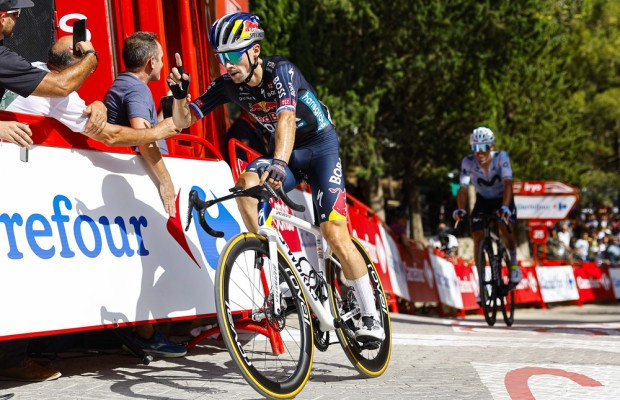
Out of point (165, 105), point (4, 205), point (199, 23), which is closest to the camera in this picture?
point (4, 205)

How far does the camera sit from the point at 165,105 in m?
7.60

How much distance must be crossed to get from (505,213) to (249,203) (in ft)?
20.7

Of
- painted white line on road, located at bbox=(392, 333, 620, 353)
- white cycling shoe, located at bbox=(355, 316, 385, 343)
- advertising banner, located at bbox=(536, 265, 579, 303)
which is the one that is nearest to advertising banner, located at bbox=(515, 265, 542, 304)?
advertising banner, located at bbox=(536, 265, 579, 303)

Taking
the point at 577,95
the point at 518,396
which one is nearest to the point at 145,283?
the point at 518,396

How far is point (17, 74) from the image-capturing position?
5281 millimetres

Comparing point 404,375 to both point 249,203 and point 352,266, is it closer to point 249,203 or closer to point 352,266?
point 352,266

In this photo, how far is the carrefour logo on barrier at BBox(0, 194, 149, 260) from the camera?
18.1 ft

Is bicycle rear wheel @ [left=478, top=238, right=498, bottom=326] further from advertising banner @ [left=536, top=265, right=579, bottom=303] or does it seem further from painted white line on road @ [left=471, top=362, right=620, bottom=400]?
advertising banner @ [left=536, top=265, right=579, bottom=303]

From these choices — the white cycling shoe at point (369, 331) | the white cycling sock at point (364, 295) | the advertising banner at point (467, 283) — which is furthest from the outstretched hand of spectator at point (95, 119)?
the advertising banner at point (467, 283)

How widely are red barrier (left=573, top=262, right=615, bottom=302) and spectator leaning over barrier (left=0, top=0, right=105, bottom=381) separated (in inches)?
761

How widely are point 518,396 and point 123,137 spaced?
294cm

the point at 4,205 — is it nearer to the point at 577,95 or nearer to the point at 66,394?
the point at 66,394

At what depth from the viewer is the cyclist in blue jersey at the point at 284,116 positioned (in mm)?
5746

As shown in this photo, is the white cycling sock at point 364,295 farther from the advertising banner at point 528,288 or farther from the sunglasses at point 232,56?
the advertising banner at point 528,288
